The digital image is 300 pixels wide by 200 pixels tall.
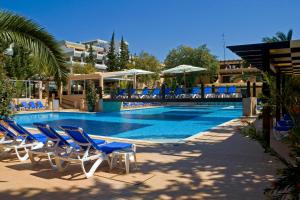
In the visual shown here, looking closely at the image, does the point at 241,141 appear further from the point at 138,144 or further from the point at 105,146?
the point at 105,146

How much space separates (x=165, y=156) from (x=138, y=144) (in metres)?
1.72

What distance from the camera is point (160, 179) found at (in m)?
4.80

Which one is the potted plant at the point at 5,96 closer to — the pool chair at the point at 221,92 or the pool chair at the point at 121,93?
the pool chair at the point at 221,92

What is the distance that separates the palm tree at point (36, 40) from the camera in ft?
17.7

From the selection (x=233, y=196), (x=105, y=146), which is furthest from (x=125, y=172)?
(x=233, y=196)

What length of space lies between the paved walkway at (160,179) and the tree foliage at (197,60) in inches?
1332

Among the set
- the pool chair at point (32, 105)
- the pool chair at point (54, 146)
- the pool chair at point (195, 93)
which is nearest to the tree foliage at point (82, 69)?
the pool chair at point (32, 105)

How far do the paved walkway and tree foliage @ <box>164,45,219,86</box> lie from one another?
111ft

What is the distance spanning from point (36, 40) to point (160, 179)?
3348 mm

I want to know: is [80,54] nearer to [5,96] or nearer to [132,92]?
[132,92]

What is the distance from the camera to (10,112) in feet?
28.4

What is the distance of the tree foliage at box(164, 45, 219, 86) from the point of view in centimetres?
4088

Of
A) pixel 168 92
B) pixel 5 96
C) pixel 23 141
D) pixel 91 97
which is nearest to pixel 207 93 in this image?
pixel 168 92

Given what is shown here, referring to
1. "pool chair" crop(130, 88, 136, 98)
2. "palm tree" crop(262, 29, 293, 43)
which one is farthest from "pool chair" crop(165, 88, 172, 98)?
"palm tree" crop(262, 29, 293, 43)
